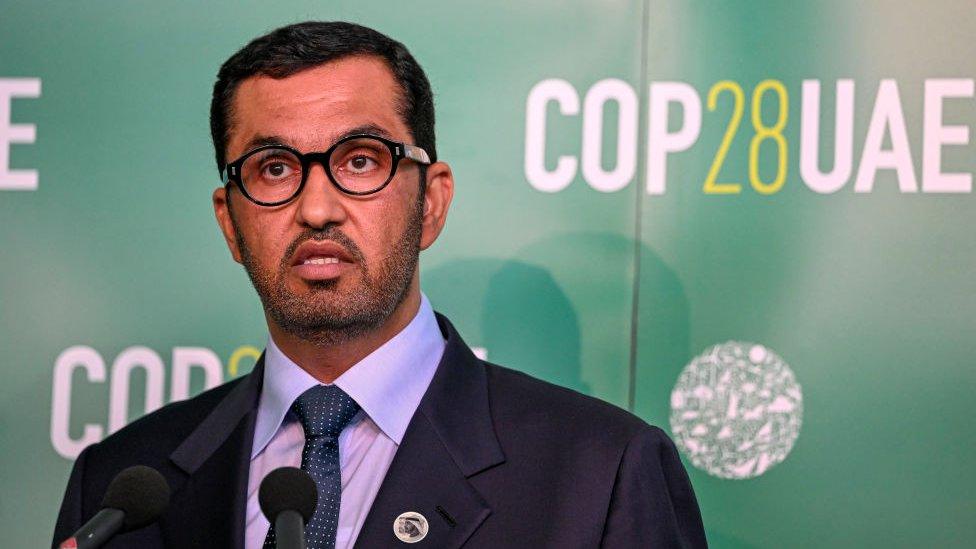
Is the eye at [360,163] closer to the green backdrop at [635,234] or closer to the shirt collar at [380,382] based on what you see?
the shirt collar at [380,382]

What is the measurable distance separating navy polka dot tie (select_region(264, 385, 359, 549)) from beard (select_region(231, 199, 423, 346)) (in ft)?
0.27

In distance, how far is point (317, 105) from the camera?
1959 mm

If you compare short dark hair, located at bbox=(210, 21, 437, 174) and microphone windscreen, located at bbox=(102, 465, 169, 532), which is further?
short dark hair, located at bbox=(210, 21, 437, 174)

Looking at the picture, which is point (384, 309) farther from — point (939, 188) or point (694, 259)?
point (939, 188)

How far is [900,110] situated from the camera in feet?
8.08

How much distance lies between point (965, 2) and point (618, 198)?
2.40ft

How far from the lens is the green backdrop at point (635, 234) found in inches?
96.0

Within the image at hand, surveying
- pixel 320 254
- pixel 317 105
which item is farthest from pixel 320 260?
pixel 317 105

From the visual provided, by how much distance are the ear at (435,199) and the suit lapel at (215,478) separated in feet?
1.15

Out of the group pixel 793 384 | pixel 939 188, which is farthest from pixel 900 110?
pixel 793 384

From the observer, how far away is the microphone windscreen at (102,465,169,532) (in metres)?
1.38

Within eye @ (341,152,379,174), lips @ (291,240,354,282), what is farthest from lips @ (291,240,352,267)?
eye @ (341,152,379,174)

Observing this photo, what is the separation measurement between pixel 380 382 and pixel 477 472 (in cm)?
20

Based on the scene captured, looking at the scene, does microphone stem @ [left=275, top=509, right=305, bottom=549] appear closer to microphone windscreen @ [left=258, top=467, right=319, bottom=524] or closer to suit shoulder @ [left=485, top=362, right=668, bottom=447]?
microphone windscreen @ [left=258, top=467, right=319, bottom=524]
